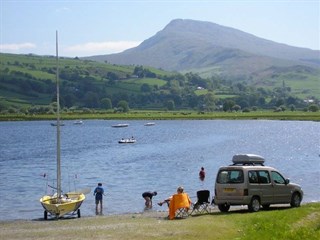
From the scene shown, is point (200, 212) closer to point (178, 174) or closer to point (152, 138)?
point (178, 174)

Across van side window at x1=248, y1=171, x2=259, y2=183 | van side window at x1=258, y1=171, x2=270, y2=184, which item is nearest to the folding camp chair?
van side window at x1=248, y1=171, x2=259, y2=183

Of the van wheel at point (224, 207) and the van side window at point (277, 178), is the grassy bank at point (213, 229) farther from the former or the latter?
the van side window at point (277, 178)

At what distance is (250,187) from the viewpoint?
3425cm

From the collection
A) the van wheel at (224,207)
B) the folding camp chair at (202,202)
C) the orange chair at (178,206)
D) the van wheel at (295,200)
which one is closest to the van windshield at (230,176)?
the van wheel at (224,207)

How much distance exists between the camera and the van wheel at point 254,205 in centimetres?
3447

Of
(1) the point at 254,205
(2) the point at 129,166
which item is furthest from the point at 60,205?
(2) the point at 129,166

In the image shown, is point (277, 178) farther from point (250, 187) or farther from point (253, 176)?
point (250, 187)

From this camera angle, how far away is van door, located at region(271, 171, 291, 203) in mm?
35688

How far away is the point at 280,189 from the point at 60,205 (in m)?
16.0

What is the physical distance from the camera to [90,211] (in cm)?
4872

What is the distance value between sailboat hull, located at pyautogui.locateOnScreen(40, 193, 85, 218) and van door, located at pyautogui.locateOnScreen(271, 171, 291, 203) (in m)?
15.6

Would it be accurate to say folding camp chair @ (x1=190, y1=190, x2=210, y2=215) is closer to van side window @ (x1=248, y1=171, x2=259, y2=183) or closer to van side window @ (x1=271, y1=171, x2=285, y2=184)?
van side window @ (x1=248, y1=171, x2=259, y2=183)

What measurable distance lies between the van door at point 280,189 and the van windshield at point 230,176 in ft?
7.95

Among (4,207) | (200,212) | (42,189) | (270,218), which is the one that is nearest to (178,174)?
(42,189)
